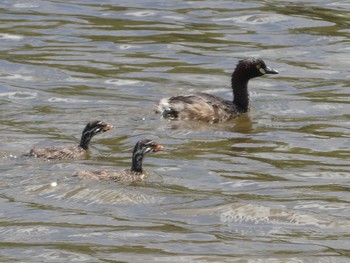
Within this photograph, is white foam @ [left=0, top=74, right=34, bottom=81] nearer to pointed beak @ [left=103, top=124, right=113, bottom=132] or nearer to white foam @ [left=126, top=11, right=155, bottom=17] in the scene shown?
pointed beak @ [left=103, top=124, right=113, bottom=132]

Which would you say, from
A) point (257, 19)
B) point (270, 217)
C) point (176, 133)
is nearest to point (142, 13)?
point (257, 19)

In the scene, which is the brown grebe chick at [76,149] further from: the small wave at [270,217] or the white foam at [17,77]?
the white foam at [17,77]

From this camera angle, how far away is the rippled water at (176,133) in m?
12.4

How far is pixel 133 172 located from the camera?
14625mm

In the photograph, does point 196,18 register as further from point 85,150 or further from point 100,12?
point 85,150

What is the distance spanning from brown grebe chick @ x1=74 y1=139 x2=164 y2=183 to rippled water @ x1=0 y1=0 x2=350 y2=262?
150 mm

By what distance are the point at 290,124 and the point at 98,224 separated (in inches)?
217

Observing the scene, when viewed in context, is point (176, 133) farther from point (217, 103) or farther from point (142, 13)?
point (142, 13)

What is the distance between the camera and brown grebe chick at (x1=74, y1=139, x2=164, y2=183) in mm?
14289

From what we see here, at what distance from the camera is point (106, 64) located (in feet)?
71.0

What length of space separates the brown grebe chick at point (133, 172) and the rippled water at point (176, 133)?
15 centimetres

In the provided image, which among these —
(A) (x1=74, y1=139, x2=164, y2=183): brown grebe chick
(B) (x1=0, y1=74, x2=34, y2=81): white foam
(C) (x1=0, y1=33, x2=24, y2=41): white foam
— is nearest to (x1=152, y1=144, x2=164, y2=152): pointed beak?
(A) (x1=74, y1=139, x2=164, y2=183): brown grebe chick

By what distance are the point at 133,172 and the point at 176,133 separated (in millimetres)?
2733

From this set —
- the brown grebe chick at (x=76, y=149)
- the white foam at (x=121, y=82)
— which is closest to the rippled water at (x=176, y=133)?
the white foam at (x=121, y=82)
